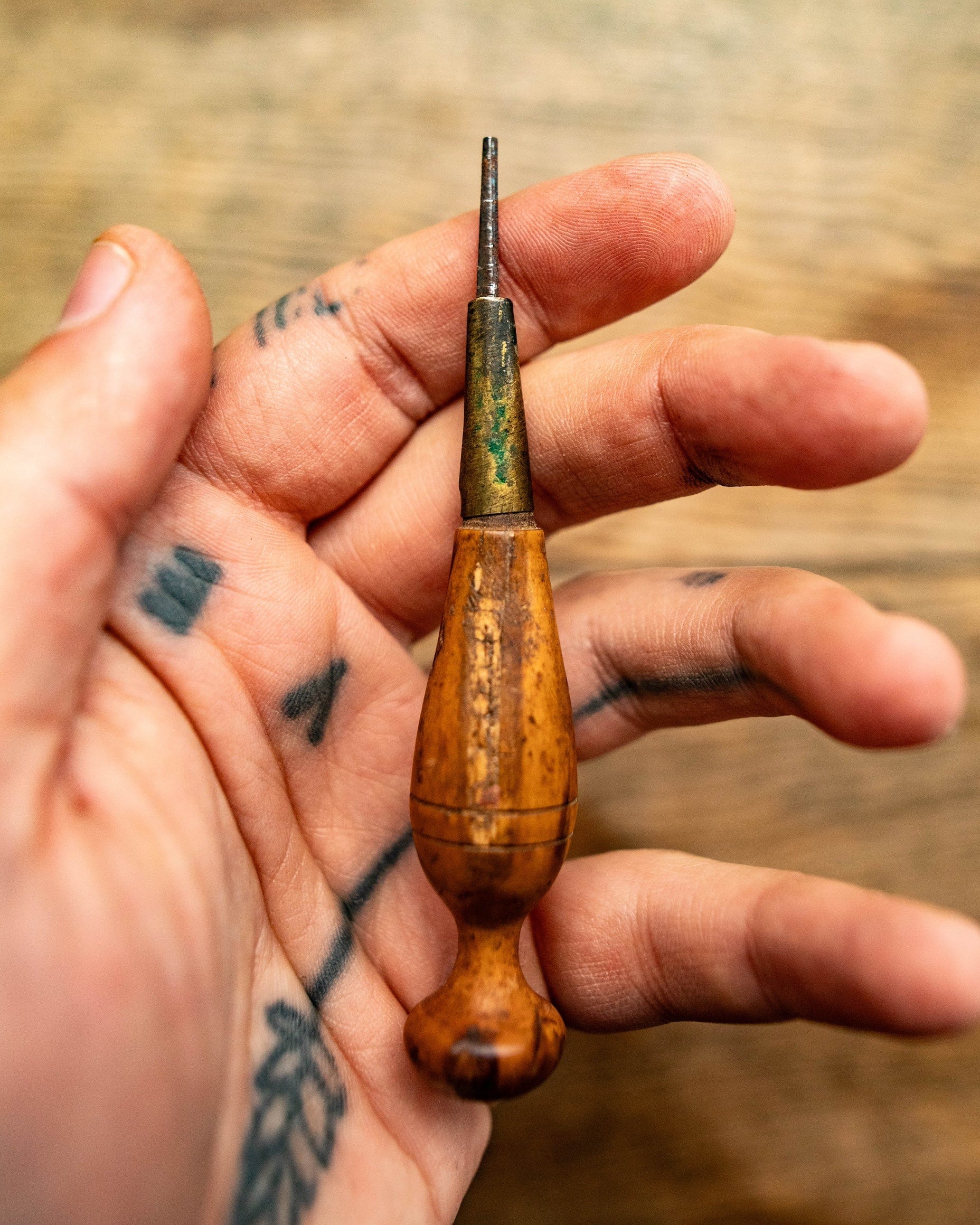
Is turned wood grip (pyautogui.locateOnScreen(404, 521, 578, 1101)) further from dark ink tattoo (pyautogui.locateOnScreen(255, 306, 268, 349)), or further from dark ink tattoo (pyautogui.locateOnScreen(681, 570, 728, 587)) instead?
dark ink tattoo (pyautogui.locateOnScreen(255, 306, 268, 349))

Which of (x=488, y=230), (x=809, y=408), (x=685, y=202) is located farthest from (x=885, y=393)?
(x=488, y=230)

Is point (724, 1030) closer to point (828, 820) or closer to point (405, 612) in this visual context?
point (828, 820)

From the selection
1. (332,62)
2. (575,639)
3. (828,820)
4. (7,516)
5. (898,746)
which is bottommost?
(828,820)

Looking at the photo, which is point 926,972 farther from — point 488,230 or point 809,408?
point 488,230

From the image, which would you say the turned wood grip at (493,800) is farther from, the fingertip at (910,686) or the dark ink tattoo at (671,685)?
the fingertip at (910,686)

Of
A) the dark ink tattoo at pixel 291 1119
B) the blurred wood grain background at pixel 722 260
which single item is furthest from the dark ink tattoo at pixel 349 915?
the blurred wood grain background at pixel 722 260

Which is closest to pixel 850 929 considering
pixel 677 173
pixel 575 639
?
pixel 575 639
